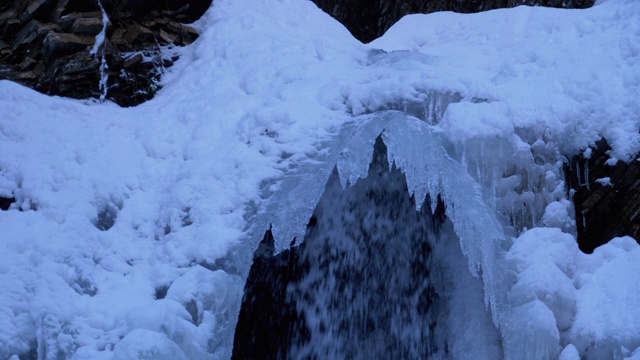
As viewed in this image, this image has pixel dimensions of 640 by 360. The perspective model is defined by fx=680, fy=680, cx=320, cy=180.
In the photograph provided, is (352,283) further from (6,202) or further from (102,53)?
(102,53)

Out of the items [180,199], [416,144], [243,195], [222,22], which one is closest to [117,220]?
[180,199]

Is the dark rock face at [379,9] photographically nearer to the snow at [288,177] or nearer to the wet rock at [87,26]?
the snow at [288,177]

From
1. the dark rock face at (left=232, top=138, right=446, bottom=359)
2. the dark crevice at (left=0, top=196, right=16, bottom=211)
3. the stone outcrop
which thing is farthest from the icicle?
the dark rock face at (left=232, top=138, right=446, bottom=359)

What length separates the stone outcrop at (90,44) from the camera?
18.1ft

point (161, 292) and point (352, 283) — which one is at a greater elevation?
point (161, 292)

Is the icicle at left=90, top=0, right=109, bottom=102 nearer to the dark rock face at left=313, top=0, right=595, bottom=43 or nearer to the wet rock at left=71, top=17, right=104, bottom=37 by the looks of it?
the wet rock at left=71, top=17, right=104, bottom=37

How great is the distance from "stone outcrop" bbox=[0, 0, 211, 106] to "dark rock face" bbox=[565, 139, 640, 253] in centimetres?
336

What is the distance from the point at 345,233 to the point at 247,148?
948mm

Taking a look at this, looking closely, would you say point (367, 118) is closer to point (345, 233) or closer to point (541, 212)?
point (345, 233)

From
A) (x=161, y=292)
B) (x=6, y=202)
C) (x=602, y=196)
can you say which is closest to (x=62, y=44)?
(x=6, y=202)

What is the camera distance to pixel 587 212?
4.57 m

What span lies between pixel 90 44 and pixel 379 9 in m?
4.97

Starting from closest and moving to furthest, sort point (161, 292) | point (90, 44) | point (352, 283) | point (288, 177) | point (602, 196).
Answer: point (161, 292) → point (288, 177) → point (602, 196) → point (352, 283) → point (90, 44)

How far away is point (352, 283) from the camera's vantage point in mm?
4840
